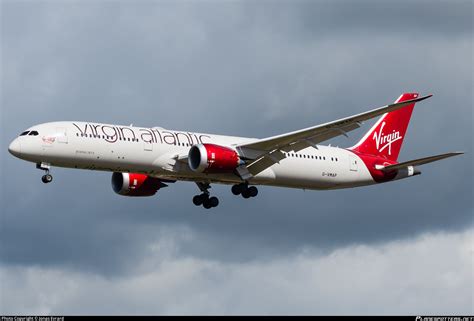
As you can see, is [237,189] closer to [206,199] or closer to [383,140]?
[206,199]

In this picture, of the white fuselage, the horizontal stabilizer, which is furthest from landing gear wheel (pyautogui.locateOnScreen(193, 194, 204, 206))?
the horizontal stabilizer

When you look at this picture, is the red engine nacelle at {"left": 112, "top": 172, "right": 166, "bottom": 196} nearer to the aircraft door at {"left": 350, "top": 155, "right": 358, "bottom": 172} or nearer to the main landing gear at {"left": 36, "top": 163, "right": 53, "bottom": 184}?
the main landing gear at {"left": 36, "top": 163, "right": 53, "bottom": 184}

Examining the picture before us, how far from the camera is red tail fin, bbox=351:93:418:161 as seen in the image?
258ft

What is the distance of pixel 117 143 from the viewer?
66.8m

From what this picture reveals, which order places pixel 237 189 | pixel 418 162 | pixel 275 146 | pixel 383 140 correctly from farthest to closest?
pixel 383 140
pixel 418 162
pixel 237 189
pixel 275 146

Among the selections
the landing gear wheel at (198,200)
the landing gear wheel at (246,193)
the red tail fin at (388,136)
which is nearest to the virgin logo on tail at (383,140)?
the red tail fin at (388,136)

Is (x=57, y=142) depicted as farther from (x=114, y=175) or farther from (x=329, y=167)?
(x=329, y=167)

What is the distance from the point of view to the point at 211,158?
67625 mm

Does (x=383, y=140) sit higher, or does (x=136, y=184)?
(x=383, y=140)

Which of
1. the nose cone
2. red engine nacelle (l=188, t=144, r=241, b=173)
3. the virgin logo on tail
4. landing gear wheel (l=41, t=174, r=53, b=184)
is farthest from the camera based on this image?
the virgin logo on tail

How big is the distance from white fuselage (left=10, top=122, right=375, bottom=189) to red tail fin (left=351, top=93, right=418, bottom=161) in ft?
18.8

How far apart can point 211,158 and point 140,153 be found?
4036 millimetres

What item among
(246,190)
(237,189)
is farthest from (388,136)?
(237,189)

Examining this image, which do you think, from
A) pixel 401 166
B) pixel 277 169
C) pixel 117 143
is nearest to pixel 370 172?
pixel 401 166
